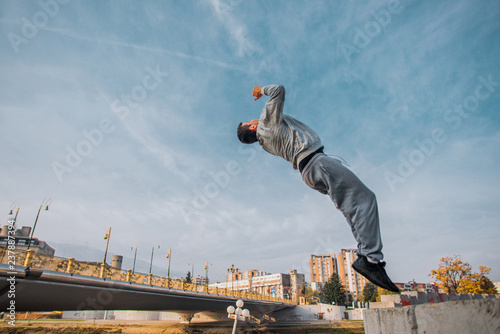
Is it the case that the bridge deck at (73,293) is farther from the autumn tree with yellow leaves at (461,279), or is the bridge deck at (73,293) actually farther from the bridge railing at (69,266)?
the autumn tree with yellow leaves at (461,279)

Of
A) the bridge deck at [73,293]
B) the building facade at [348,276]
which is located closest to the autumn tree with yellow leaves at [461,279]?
the bridge deck at [73,293]

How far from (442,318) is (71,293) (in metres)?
20.2

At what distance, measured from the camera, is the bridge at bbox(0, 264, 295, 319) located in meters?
13.9

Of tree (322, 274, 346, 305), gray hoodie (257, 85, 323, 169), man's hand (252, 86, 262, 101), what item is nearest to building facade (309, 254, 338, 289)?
tree (322, 274, 346, 305)

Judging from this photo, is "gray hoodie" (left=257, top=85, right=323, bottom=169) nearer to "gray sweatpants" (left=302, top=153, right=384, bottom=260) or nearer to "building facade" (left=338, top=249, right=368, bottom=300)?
"gray sweatpants" (left=302, top=153, right=384, bottom=260)

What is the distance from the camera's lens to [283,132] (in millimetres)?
3305

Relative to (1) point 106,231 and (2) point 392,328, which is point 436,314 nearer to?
(2) point 392,328

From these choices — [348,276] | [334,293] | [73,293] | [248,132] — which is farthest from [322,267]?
[248,132]

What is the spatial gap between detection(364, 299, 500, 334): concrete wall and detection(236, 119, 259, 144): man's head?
90.7 inches

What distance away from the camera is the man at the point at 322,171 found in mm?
2689

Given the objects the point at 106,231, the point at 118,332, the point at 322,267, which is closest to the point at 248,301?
the point at 118,332

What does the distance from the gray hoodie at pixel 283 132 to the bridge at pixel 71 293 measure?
50.9 ft

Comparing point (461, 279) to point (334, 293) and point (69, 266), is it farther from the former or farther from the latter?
point (334, 293)

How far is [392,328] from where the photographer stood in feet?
6.81
